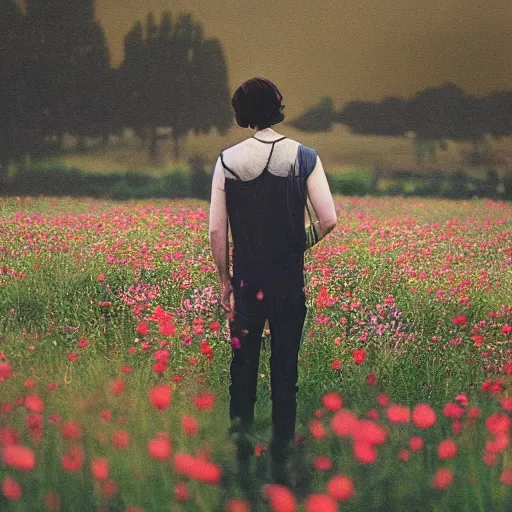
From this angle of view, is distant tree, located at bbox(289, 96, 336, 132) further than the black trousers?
Yes

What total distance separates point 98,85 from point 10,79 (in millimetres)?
1644

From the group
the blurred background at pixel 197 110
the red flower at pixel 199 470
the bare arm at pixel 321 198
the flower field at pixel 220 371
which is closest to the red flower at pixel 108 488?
the flower field at pixel 220 371

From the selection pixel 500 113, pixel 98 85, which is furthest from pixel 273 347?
pixel 98 85

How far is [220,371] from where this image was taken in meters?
3.92

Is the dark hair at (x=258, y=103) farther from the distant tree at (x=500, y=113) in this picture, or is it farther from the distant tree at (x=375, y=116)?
the distant tree at (x=375, y=116)

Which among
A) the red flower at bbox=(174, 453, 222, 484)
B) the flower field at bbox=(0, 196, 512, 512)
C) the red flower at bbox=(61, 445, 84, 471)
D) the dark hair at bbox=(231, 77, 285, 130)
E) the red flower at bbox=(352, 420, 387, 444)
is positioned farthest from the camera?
the dark hair at bbox=(231, 77, 285, 130)

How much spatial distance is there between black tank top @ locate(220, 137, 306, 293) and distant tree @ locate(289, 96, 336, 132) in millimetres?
7265

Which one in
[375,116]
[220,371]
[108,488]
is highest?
[375,116]

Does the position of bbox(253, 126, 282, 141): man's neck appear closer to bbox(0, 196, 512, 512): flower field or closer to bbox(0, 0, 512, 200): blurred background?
bbox(0, 196, 512, 512): flower field

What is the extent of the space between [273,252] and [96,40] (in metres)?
7.52

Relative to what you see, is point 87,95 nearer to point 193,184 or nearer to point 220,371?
point 193,184

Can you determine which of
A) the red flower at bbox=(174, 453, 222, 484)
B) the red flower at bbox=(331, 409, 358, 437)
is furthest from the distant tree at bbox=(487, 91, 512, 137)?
the red flower at bbox=(174, 453, 222, 484)

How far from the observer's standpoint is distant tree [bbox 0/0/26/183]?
9391 mm

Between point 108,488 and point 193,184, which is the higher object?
point 193,184
